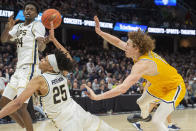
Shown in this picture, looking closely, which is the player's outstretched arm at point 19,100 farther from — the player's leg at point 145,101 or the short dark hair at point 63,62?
the player's leg at point 145,101

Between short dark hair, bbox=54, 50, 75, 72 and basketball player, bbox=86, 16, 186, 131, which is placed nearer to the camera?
short dark hair, bbox=54, 50, 75, 72

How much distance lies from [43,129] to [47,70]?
13.9ft

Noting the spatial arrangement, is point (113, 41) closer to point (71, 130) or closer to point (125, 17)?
point (71, 130)

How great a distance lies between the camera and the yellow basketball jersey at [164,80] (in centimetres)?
403

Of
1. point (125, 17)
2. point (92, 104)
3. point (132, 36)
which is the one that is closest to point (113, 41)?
point (132, 36)

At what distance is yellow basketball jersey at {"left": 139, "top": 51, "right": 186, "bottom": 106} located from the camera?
4027 mm

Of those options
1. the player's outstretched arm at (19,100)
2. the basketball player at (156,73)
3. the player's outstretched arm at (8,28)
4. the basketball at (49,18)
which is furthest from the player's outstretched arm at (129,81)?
the player's outstretched arm at (8,28)

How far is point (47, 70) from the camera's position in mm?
3479

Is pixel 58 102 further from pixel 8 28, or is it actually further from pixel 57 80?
pixel 8 28

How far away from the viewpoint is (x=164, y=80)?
4.13 metres

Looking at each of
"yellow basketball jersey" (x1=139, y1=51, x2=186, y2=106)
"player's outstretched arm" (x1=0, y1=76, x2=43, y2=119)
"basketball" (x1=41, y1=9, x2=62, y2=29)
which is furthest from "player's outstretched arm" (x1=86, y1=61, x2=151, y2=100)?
"basketball" (x1=41, y1=9, x2=62, y2=29)

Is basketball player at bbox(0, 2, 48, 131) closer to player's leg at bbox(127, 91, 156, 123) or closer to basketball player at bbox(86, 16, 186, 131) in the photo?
basketball player at bbox(86, 16, 186, 131)

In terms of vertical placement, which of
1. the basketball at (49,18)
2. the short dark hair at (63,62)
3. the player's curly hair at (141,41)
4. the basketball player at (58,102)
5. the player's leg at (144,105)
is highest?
the basketball at (49,18)

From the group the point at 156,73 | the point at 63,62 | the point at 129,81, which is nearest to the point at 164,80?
the point at 156,73
